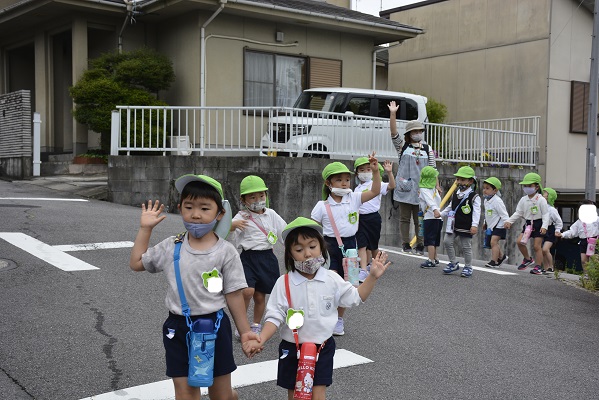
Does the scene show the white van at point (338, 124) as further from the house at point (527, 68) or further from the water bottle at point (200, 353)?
the water bottle at point (200, 353)

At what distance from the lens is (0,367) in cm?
459

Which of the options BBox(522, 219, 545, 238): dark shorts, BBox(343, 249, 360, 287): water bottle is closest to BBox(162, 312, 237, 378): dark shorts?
BBox(343, 249, 360, 287): water bottle

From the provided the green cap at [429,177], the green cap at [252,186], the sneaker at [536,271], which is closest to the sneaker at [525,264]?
the sneaker at [536,271]

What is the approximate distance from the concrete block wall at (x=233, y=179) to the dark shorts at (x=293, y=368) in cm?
833

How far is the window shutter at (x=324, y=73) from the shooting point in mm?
17609

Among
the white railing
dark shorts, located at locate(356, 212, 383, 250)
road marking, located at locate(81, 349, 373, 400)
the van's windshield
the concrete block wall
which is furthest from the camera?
the van's windshield

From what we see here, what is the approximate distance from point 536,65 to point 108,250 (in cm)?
1547

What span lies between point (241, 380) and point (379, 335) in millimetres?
1647

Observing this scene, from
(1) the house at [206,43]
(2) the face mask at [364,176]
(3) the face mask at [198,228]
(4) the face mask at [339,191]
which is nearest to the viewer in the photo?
(3) the face mask at [198,228]

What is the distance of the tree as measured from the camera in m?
15.0

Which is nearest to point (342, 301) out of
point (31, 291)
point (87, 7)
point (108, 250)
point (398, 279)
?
point (31, 291)

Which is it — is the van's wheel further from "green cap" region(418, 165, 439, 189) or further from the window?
"green cap" region(418, 165, 439, 189)

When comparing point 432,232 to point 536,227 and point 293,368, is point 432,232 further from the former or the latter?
point 293,368

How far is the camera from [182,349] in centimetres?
351
